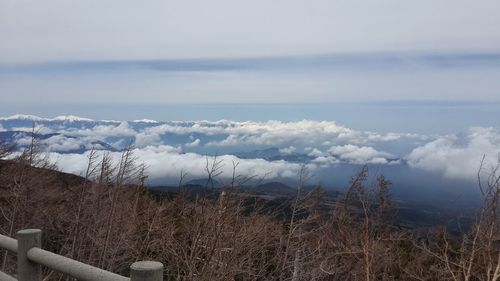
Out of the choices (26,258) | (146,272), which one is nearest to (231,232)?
(26,258)

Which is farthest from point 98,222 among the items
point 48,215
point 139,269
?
point 139,269

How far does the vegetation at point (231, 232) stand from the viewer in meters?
13.1

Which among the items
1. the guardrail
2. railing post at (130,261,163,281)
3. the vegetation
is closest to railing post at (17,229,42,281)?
the guardrail

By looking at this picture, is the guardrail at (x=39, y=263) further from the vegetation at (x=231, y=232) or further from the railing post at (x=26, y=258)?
the vegetation at (x=231, y=232)

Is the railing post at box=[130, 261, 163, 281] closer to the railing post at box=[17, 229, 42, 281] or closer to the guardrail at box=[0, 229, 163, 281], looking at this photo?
the guardrail at box=[0, 229, 163, 281]

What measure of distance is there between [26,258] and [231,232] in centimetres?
896

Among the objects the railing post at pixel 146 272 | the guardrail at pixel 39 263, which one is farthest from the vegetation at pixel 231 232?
the railing post at pixel 146 272

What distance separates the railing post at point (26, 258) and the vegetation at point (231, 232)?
3826 mm

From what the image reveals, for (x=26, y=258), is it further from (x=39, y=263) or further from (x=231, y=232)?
(x=231, y=232)

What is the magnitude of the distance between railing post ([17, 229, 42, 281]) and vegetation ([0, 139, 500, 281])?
3.83m

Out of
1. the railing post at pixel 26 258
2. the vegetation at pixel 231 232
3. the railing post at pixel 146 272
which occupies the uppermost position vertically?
the railing post at pixel 146 272

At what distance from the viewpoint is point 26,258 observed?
3791mm

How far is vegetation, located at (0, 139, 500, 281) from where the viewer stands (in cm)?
1313

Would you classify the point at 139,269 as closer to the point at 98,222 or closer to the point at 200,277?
the point at 200,277
